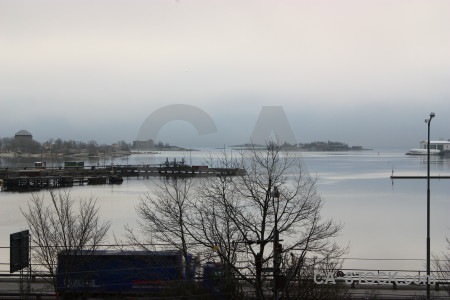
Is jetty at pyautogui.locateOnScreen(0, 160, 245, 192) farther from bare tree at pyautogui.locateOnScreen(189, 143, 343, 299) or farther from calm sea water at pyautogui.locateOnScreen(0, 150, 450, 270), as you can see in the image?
bare tree at pyautogui.locateOnScreen(189, 143, 343, 299)

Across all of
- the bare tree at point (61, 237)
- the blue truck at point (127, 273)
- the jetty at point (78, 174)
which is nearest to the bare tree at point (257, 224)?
the blue truck at point (127, 273)

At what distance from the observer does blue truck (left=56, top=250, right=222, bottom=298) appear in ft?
34.0

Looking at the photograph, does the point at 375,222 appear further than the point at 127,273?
Yes

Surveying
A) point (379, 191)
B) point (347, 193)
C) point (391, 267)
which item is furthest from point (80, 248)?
point (379, 191)

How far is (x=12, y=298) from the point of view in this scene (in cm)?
1259

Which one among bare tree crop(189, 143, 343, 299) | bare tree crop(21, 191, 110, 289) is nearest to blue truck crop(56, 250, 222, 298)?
bare tree crop(21, 191, 110, 289)

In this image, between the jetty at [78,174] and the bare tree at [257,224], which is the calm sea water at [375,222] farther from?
the jetty at [78,174]

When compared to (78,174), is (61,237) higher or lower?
higher

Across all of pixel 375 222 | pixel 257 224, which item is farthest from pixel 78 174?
pixel 257 224

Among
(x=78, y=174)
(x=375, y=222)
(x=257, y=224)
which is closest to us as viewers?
(x=257, y=224)

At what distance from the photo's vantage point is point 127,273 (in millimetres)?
13242

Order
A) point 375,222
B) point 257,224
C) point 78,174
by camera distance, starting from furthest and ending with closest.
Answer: point 78,174
point 375,222
point 257,224

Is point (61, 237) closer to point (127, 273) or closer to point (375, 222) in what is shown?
point (127, 273)

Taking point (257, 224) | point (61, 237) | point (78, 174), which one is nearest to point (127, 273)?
point (61, 237)
